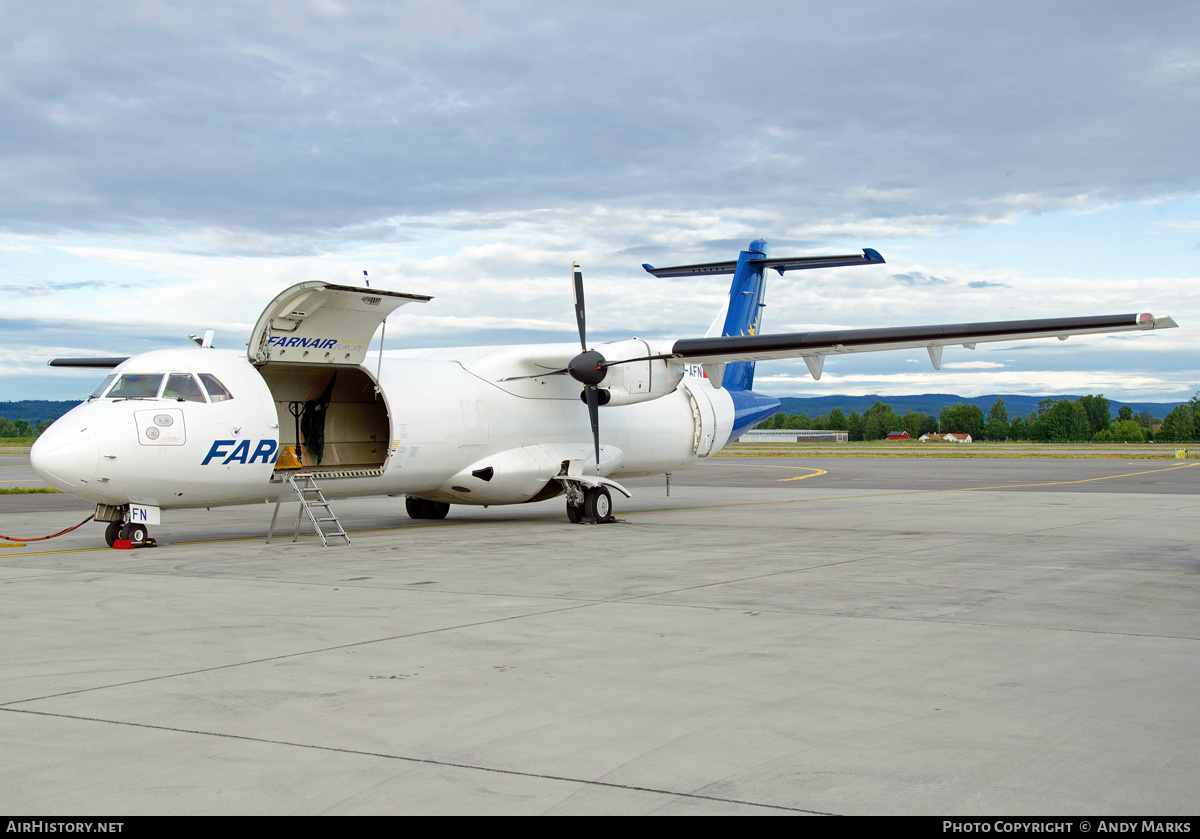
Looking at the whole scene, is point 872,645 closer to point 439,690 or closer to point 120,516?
point 439,690

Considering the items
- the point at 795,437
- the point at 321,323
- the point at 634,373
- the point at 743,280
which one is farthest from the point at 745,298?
the point at 795,437

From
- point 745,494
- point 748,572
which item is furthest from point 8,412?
point 748,572

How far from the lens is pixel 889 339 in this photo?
1739cm

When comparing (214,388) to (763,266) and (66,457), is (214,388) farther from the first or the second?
(763,266)

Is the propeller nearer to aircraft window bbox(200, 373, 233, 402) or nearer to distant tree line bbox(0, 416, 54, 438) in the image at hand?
aircraft window bbox(200, 373, 233, 402)

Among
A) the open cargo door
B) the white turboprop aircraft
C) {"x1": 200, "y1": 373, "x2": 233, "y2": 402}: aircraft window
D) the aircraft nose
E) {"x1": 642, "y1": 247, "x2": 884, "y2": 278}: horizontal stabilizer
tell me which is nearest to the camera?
the aircraft nose

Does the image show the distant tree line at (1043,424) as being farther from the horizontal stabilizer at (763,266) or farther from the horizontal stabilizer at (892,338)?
the horizontal stabilizer at (892,338)

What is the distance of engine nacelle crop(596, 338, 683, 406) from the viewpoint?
61.9 ft

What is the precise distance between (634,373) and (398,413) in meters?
4.62

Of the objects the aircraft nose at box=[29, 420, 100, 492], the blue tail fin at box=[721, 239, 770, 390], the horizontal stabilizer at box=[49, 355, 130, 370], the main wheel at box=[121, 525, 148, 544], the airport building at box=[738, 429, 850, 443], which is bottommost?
the airport building at box=[738, 429, 850, 443]

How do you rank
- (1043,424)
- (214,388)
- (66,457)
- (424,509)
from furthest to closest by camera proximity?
(1043,424) < (424,509) < (214,388) < (66,457)

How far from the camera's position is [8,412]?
133250 mm

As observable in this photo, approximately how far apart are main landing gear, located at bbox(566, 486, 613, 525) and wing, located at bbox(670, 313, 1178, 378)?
2.91 meters

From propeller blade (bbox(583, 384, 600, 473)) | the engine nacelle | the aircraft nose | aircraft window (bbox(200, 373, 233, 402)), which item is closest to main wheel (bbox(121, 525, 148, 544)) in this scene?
the aircraft nose
